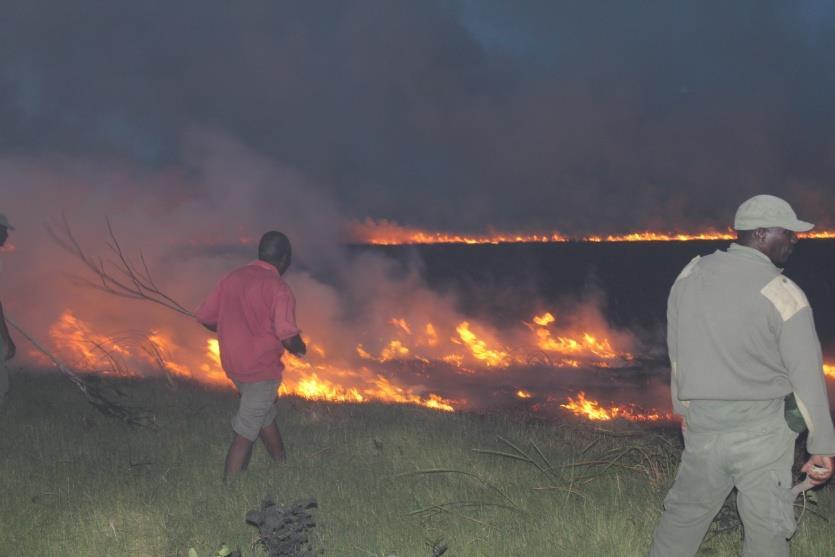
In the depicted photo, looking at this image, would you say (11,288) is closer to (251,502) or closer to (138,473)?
(138,473)

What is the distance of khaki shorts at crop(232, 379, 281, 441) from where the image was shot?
19.1ft

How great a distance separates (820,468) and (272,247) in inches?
156

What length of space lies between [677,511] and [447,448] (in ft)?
11.4

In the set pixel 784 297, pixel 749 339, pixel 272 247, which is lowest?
pixel 749 339

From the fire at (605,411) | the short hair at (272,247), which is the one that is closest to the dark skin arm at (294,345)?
the short hair at (272,247)

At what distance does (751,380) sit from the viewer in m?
3.47

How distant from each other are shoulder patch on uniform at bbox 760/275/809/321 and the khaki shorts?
12.2ft

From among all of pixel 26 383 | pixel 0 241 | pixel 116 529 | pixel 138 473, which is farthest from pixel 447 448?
pixel 26 383

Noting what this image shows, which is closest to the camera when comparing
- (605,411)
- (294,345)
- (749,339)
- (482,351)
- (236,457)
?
(749,339)

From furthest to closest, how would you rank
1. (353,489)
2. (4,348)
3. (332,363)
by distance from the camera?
(332,363)
(4,348)
(353,489)

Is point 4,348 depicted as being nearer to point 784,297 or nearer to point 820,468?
point 784,297

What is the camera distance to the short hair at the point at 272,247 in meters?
5.88

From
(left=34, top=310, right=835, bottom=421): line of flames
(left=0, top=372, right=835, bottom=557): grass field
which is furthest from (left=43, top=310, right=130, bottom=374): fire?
(left=0, top=372, right=835, bottom=557): grass field

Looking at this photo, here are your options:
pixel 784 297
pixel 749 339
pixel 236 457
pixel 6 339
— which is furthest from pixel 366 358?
pixel 784 297
